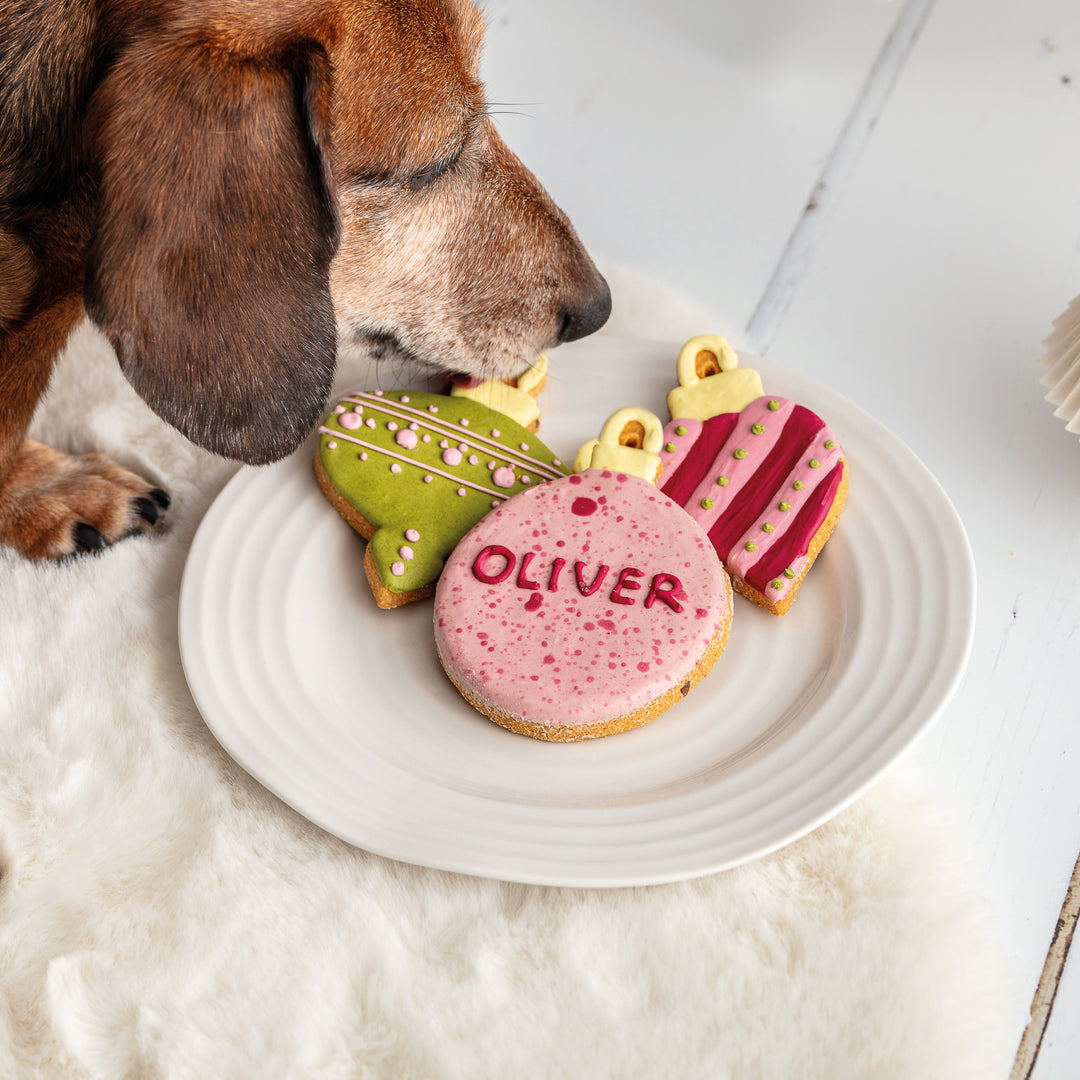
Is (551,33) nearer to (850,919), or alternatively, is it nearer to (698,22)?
(698,22)

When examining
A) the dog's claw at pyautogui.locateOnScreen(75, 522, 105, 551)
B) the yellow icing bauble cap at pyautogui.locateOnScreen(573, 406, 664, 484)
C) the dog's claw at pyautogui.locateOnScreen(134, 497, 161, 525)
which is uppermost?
the yellow icing bauble cap at pyautogui.locateOnScreen(573, 406, 664, 484)

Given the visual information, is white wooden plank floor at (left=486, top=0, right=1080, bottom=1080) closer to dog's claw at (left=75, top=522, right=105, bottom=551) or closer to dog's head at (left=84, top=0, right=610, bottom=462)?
dog's head at (left=84, top=0, right=610, bottom=462)

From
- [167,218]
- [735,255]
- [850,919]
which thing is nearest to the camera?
[167,218]

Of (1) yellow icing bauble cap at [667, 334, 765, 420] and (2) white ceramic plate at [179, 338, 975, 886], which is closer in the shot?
(2) white ceramic plate at [179, 338, 975, 886]

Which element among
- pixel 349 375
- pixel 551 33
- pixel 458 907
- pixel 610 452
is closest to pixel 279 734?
pixel 458 907

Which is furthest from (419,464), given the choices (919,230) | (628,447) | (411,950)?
(919,230)

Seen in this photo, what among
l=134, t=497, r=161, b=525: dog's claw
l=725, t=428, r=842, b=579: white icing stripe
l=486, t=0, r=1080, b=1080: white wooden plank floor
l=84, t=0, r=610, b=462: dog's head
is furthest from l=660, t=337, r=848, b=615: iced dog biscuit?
l=134, t=497, r=161, b=525: dog's claw

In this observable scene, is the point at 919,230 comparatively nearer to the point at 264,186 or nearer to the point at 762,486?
the point at 762,486

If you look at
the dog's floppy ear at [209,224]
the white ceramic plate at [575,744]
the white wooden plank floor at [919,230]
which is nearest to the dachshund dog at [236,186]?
the dog's floppy ear at [209,224]
